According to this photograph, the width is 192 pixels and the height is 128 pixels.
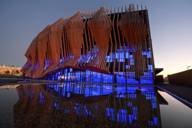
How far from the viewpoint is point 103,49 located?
122 feet

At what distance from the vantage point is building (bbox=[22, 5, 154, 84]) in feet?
120

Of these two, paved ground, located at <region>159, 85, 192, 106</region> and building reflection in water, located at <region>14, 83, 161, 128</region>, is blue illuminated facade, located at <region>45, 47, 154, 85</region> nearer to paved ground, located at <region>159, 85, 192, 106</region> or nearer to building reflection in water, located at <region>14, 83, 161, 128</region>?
paved ground, located at <region>159, 85, 192, 106</region>

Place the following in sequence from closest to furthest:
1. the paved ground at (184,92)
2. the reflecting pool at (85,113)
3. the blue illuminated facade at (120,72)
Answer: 1. the reflecting pool at (85,113)
2. the paved ground at (184,92)
3. the blue illuminated facade at (120,72)

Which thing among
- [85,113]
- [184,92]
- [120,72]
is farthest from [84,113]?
[120,72]

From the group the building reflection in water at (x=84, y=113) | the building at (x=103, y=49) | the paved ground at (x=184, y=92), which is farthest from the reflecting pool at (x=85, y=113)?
the building at (x=103, y=49)

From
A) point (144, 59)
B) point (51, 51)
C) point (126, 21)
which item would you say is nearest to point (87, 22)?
point (126, 21)

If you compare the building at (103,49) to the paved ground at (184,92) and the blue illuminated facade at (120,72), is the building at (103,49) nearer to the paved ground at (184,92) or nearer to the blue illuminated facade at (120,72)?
the blue illuminated facade at (120,72)

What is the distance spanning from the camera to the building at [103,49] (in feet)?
120

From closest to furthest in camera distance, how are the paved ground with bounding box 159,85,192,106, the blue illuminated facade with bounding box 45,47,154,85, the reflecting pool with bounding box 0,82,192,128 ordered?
the reflecting pool with bounding box 0,82,192,128 → the paved ground with bounding box 159,85,192,106 → the blue illuminated facade with bounding box 45,47,154,85

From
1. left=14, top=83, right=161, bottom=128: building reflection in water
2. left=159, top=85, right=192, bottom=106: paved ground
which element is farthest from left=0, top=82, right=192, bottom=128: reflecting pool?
left=159, top=85, right=192, bottom=106: paved ground

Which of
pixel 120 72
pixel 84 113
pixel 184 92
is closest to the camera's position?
pixel 84 113

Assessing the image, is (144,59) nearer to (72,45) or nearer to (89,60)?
(89,60)

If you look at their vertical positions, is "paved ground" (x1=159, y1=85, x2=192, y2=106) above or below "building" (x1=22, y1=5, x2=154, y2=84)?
below

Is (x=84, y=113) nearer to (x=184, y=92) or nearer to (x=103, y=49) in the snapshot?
(x=184, y=92)
